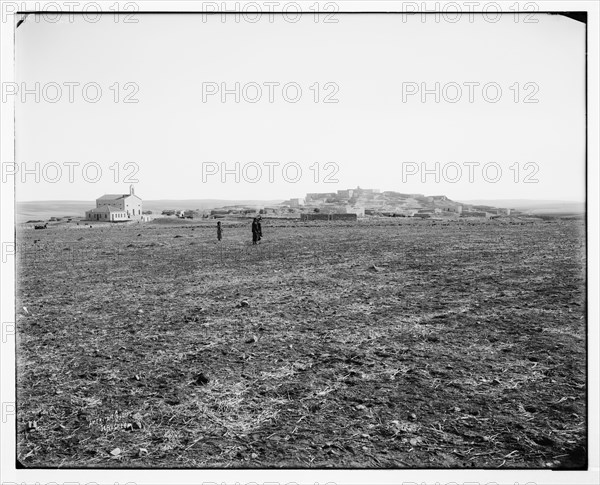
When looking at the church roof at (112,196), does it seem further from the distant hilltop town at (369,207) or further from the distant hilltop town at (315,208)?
the distant hilltop town at (369,207)

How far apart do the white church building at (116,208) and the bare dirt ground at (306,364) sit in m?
0.34

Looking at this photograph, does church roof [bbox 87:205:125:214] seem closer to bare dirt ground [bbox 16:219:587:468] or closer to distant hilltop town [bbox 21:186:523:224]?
distant hilltop town [bbox 21:186:523:224]

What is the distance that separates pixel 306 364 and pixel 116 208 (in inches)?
86.3

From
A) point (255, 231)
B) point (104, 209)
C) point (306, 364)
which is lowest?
point (306, 364)

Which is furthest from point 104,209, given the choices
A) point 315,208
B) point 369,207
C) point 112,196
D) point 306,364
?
point 369,207

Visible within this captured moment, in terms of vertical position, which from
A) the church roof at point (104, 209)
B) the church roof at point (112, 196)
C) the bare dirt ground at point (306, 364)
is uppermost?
the church roof at point (112, 196)

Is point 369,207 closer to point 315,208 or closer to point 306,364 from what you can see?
point 315,208

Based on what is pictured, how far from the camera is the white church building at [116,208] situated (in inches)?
122

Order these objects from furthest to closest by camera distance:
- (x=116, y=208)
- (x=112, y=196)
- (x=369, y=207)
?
(x=369, y=207) → (x=116, y=208) → (x=112, y=196)

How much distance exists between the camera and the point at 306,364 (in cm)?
223

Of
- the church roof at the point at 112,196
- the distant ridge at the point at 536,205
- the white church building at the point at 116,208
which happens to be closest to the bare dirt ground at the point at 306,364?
the distant ridge at the point at 536,205

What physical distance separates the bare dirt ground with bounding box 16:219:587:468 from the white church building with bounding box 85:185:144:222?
338 mm

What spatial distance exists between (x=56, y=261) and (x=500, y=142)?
12.7 ft

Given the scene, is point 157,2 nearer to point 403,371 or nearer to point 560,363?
point 403,371
